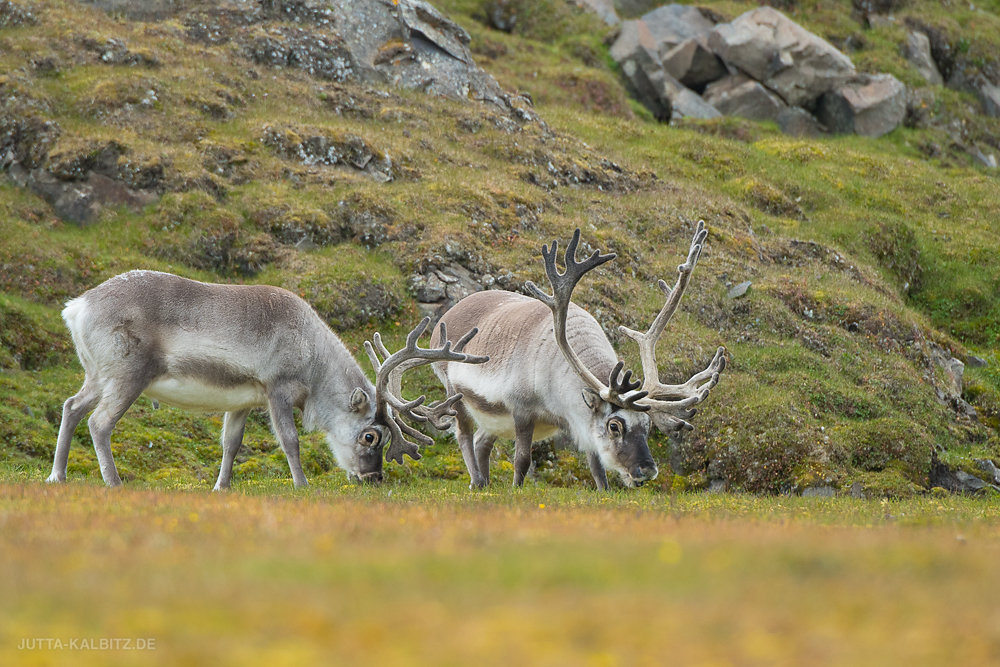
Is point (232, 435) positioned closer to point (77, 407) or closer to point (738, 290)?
point (77, 407)

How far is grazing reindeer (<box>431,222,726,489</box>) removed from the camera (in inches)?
564

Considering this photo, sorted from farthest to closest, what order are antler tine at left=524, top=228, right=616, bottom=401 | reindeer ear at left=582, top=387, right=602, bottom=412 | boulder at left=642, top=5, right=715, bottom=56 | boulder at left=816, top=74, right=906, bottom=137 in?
boulder at left=642, top=5, right=715, bottom=56 < boulder at left=816, top=74, right=906, bottom=137 < reindeer ear at left=582, top=387, right=602, bottom=412 < antler tine at left=524, top=228, right=616, bottom=401

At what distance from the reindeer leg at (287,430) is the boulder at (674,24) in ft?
119

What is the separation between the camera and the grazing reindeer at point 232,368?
546 inches

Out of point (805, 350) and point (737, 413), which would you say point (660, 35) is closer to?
point (805, 350)

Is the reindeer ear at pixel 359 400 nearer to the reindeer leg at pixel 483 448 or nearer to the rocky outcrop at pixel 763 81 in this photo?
the reindeer leg at pixel 483 448

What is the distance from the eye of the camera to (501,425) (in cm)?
1611

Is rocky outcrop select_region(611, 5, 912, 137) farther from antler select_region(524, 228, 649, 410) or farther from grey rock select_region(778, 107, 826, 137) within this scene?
antler select_region(524, 228, 649, 410)

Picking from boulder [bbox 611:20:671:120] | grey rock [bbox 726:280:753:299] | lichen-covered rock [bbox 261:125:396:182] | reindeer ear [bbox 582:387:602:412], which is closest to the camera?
reindeer ear [bbox 582:387:602:412]

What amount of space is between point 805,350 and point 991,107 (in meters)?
32.8

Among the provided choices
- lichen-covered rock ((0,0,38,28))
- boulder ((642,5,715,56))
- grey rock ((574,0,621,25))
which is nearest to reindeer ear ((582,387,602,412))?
lichen-covered rock ((0,0,38,28))

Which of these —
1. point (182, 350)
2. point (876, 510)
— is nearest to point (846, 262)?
point (876, 510)

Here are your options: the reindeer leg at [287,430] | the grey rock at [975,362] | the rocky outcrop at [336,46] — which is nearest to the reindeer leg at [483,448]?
the reindeer leg at [287,430]

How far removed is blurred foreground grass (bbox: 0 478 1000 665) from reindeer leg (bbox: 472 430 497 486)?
8328 mm
